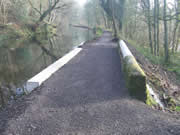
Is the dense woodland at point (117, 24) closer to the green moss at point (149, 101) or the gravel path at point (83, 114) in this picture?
the green moss at point (149, 101)

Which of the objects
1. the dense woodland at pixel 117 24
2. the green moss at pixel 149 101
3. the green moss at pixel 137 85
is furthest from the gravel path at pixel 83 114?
the dense woodland at pixel 117 24

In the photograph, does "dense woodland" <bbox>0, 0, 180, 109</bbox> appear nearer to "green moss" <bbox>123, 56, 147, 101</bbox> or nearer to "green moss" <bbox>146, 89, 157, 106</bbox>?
"green moss" <bbox>146, 89, 157, 106</bbox>

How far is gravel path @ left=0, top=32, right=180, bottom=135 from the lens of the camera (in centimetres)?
344

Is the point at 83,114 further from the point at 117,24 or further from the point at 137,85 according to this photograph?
the point at 117,24

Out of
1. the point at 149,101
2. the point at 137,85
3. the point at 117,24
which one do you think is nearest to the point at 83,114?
the point at 137,85

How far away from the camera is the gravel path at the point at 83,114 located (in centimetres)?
344

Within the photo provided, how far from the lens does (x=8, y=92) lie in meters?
7.55

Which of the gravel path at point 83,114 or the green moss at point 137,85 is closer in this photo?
the gravel path at point 83,114

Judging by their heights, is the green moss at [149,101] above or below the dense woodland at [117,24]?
below

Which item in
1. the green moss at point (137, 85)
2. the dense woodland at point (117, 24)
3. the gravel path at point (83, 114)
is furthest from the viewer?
the dense woodland at point (117, 24)

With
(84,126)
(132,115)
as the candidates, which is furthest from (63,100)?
(132,115)

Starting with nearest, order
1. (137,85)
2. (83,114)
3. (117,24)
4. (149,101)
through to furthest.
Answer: (83,114) → (137,85) → (149,101) → (117,24)

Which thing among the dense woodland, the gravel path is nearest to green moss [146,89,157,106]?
the gravel path

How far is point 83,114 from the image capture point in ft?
13.2
